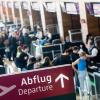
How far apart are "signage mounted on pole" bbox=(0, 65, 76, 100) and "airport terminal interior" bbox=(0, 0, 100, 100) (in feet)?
4.88

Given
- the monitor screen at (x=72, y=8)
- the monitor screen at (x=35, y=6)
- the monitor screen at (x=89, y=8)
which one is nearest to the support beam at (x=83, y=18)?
the monitor screen at (x=89, y=8)

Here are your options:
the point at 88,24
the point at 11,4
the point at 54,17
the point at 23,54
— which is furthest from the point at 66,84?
the point at 11,4

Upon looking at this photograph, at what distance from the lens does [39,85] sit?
26.3 feet

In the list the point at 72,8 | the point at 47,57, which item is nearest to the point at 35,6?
the point at 72,8

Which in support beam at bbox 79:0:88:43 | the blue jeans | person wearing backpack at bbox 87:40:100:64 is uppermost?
support beam at bbox 79:0:88:43

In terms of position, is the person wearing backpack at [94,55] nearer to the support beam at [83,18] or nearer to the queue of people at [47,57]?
the queue of people at [47,57]

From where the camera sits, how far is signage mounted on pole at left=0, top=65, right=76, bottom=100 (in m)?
7.91

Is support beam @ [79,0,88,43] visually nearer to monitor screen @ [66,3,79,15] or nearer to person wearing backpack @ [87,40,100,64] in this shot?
monitor screen @ [66,3,79,15]

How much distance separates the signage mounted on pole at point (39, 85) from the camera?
7.91 m

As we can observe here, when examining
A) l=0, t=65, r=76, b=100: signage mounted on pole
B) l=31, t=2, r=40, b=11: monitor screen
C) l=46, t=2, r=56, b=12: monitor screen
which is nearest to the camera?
l=0, t=65, r=76, b=100: signage mounted on pole

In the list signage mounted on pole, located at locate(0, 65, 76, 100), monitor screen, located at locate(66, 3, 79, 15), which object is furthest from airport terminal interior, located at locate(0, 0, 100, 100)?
signage mounted on pole, located at locate(0, 65, 76, 100)

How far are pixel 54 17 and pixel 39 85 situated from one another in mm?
17290

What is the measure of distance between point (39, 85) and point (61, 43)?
958 cm

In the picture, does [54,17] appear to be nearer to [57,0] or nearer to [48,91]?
[57,0]
